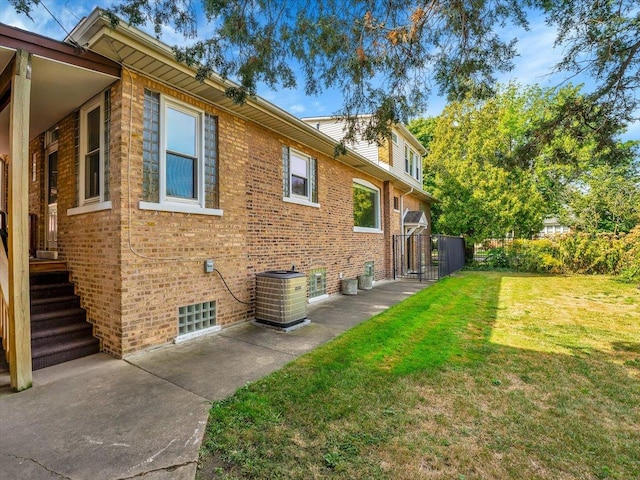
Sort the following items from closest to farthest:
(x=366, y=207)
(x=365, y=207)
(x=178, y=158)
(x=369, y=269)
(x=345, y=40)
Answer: (x=345, y=40), (x=178, y=158), (x=369, y=269), (x=365, y=207), (x=366, y=207)

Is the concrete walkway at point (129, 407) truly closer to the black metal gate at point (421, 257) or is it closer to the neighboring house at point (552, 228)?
the black metal gate at point (421, 257)

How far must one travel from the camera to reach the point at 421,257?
15.7m

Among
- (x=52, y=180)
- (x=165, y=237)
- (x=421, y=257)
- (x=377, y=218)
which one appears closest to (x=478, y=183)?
(x=421, y=257)

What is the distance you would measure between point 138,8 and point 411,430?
5.57 meters

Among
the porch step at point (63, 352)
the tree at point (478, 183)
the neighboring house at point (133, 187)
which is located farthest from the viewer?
the tree at point (478, 183)

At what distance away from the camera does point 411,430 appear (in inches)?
119

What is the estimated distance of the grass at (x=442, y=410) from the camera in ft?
8.41

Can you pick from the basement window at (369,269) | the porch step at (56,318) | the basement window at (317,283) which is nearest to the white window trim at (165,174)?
the porch step at (56,318)

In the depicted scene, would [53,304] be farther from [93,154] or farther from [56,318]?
[93,154]

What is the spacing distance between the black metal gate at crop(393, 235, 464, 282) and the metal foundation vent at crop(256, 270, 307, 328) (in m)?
8.04

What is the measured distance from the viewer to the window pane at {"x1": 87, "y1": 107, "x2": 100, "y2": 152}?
5.39 metres

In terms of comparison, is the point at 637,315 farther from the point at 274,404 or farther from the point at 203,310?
the point at 203,310

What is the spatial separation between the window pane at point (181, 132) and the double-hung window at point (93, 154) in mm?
891

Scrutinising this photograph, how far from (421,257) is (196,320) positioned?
12.3 meters
